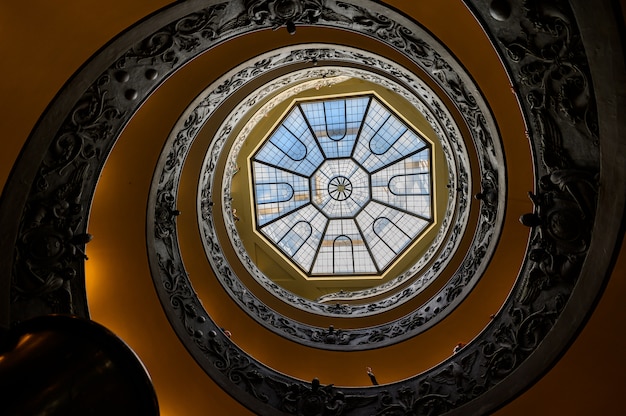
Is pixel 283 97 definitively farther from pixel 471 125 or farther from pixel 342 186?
pixel 471 125

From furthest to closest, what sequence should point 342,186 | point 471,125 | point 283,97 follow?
1. point 342,186
2. point 283,97
3. point 471,125

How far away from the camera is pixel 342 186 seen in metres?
15.0

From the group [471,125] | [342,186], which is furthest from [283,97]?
[471,125]

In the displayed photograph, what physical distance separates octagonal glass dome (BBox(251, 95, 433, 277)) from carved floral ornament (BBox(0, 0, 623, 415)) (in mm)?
7465

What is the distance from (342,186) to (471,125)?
8609mm

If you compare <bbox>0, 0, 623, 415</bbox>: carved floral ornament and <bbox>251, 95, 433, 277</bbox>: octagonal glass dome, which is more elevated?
<bbox>251, 95, 433, 277</bbox>: octagonal glass dome

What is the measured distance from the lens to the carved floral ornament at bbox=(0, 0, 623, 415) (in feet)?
12.9

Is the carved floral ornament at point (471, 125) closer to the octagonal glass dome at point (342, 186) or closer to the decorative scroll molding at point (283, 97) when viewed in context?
the decorative scroll molding at point (283, 97)

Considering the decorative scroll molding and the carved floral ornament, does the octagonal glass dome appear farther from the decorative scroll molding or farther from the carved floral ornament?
the carved floral ornament

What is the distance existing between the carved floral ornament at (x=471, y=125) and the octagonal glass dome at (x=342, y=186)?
294 inches

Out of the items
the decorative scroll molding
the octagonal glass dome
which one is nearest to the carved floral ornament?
the decorative scroll molding

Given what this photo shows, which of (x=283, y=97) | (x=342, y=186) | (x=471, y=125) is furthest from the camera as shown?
(x=342, y=186)

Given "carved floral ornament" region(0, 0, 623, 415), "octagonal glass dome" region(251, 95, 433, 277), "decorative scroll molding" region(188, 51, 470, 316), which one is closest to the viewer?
"carved floral ornament" region(0, 0, 623, 415)

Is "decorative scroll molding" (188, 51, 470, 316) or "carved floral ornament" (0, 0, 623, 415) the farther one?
"decorative scroll molding" (188, 51, 470, 316)
